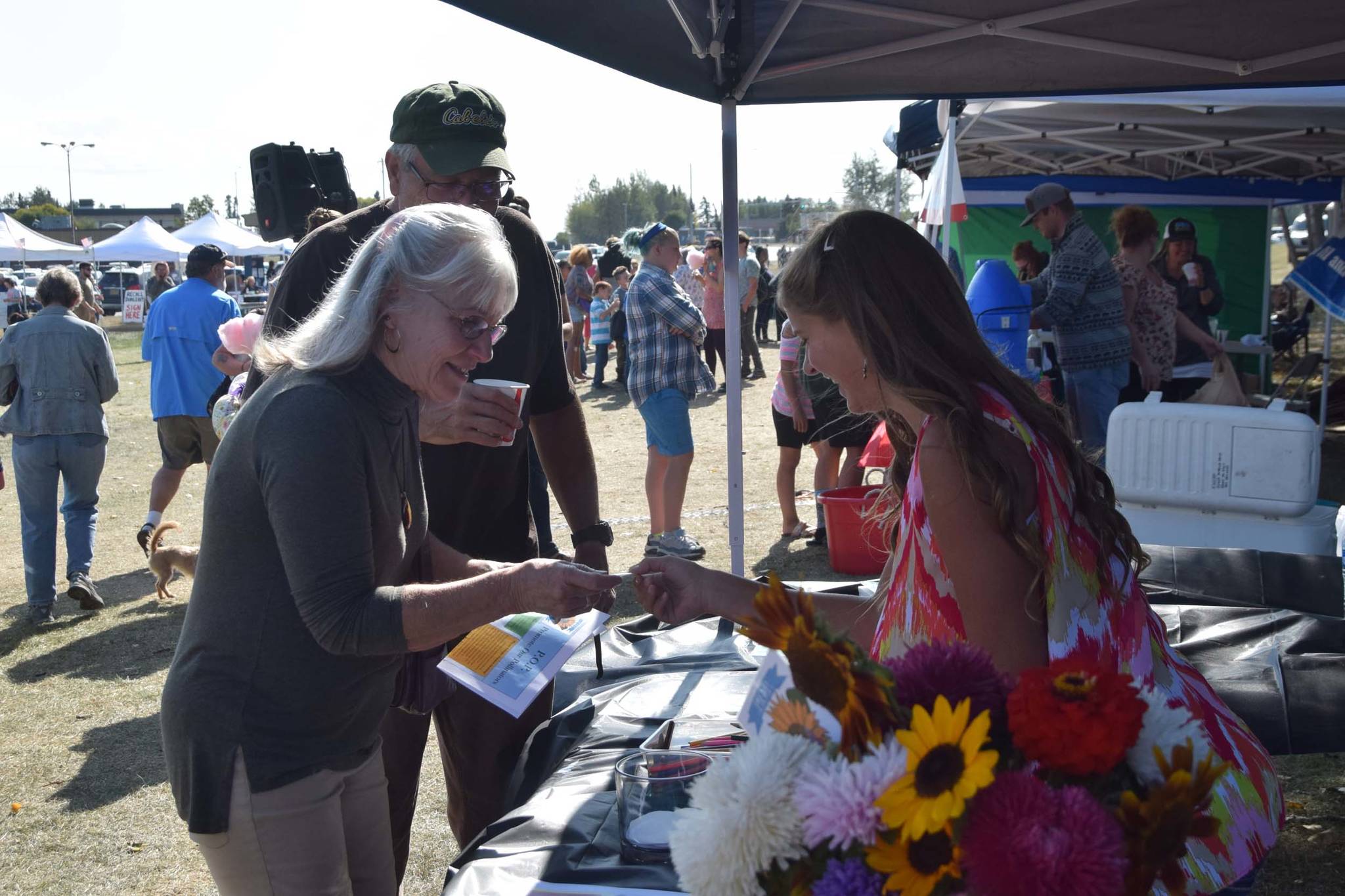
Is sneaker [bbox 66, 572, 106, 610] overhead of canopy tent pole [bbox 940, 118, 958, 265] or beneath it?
beneath

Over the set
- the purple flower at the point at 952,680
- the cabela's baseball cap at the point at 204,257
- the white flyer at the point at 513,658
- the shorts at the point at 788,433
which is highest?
the cabela's baseball cap at the point at 204,257

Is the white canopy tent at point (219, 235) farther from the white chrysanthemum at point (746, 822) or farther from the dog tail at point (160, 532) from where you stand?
the white chrysanthemum at point (746, 822)

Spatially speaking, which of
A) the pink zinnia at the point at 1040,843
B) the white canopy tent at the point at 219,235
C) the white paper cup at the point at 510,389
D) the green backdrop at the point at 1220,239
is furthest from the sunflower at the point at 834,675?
the white canopy tent at the point at 219,235

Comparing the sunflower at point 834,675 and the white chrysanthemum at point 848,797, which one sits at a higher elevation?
the sunflower at point 834,675

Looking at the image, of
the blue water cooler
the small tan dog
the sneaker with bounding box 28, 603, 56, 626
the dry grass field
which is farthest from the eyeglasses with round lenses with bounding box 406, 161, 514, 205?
the sneaker with bounding box 28, 603, 56, 626

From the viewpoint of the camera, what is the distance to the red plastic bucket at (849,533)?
5.59 m

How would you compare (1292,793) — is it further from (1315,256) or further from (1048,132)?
(1048,132)

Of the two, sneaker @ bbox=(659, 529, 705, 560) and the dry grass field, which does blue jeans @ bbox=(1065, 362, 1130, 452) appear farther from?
sneaker @ bbox=(659, 529, 705, 560)

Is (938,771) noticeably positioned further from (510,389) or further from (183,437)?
(183,437)

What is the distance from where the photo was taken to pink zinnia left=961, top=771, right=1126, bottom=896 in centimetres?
85

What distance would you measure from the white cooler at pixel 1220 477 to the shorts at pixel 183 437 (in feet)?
17.7

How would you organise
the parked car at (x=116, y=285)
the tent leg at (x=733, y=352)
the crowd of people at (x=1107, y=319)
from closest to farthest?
1. the tent leg at (x=733, y=352)
2. the crowd of people at (x=1107, y=319)
3. the parked car at (x=116, y=285)

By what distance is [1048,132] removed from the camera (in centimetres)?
882

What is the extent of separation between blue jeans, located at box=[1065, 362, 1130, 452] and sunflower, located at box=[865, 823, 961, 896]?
20.3 feet
